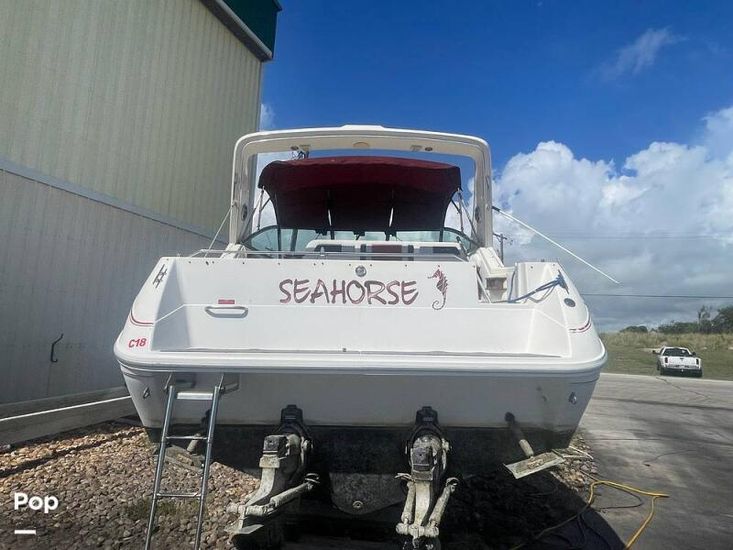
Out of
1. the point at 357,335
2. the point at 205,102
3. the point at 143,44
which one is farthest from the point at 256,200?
the point at 205,102

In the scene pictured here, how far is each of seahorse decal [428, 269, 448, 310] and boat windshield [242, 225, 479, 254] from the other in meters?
1.34

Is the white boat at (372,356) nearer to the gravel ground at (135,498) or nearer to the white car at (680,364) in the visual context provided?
the gravel ground at (135,498)

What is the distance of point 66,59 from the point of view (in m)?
6.74

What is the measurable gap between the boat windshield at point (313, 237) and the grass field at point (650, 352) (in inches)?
952

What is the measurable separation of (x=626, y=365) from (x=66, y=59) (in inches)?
1310

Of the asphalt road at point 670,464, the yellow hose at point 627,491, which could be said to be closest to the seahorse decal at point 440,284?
the yellow hose at point 627,491

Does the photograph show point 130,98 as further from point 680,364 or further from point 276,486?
point 680,364

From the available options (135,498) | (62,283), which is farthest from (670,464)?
(62,283)

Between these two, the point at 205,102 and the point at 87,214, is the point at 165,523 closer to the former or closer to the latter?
the point at 87,214

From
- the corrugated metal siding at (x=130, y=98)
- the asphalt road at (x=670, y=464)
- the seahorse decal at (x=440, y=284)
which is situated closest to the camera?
the seahorse decal at (x=440, y=284)

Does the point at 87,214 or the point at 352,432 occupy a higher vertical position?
the point at 87,214

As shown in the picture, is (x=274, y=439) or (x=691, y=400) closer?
(x=274, y=439)

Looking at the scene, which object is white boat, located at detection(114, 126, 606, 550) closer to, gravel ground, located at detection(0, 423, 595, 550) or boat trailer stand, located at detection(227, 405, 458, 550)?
boat trailer stand, located at detection(227, 405, 458, 550)

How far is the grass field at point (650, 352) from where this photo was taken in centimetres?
2941
